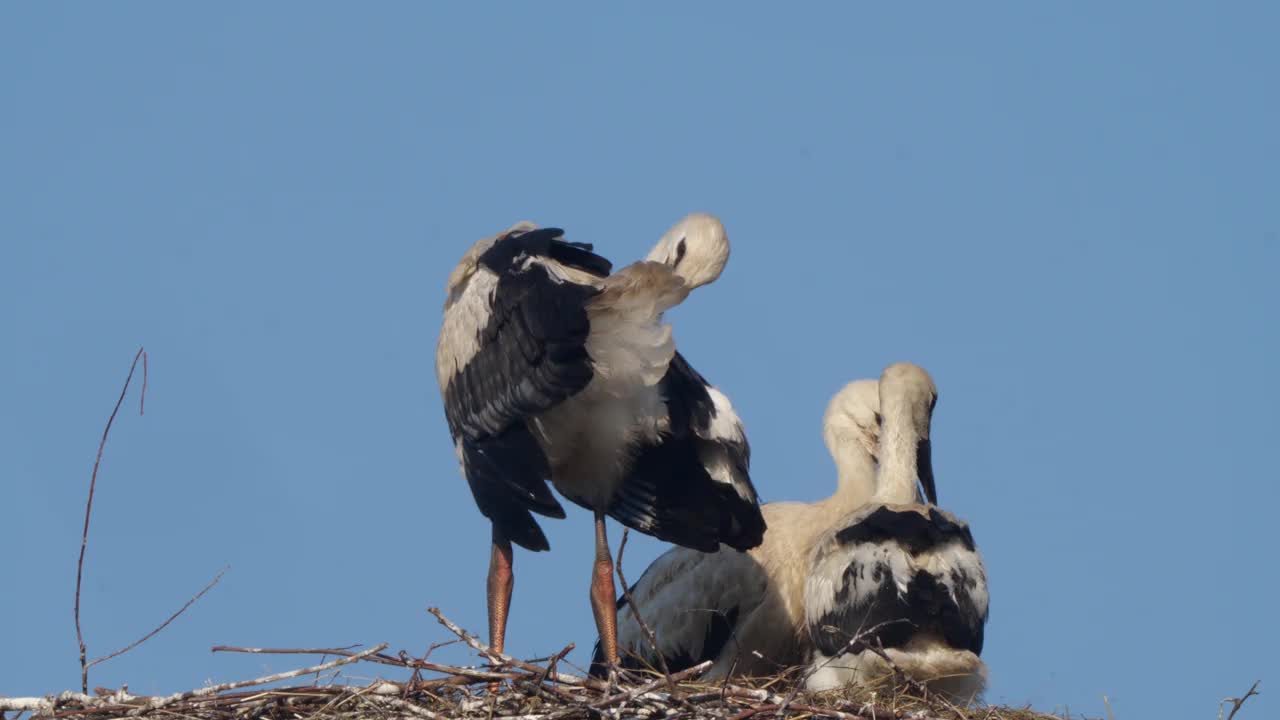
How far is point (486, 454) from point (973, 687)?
6.38 ft

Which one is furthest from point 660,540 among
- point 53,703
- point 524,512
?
point 53,703

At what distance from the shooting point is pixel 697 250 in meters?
8.23

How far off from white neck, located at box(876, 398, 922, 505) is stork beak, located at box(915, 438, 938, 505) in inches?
3.0

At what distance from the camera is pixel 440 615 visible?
7062mm

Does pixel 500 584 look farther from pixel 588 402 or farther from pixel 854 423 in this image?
pixel 854 423

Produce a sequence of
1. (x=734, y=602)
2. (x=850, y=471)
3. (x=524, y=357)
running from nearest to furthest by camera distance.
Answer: (x=524, y=357)
(x=734, y=602)
(x=850, y=471)

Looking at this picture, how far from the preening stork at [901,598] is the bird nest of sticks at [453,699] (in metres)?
1.36

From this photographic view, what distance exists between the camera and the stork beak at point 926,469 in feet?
33.2

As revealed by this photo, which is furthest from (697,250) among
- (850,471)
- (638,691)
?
(850,471)

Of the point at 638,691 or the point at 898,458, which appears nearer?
the point at 638,691

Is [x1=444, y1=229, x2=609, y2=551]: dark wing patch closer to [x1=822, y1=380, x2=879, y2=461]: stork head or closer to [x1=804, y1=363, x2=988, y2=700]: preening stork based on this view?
[x1=804, y1=363, x2=988, y2=700]: preening stork

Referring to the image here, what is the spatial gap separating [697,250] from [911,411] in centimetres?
211

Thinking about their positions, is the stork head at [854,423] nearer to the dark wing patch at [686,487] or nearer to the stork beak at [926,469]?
the stork beak at [926,469]

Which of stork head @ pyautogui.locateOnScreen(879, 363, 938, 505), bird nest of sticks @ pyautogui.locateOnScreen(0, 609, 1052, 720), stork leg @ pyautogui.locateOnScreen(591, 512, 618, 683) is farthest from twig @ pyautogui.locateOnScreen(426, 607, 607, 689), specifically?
stork head @ pyautogui.locateOnScreen(879, 363, 938, 505)
